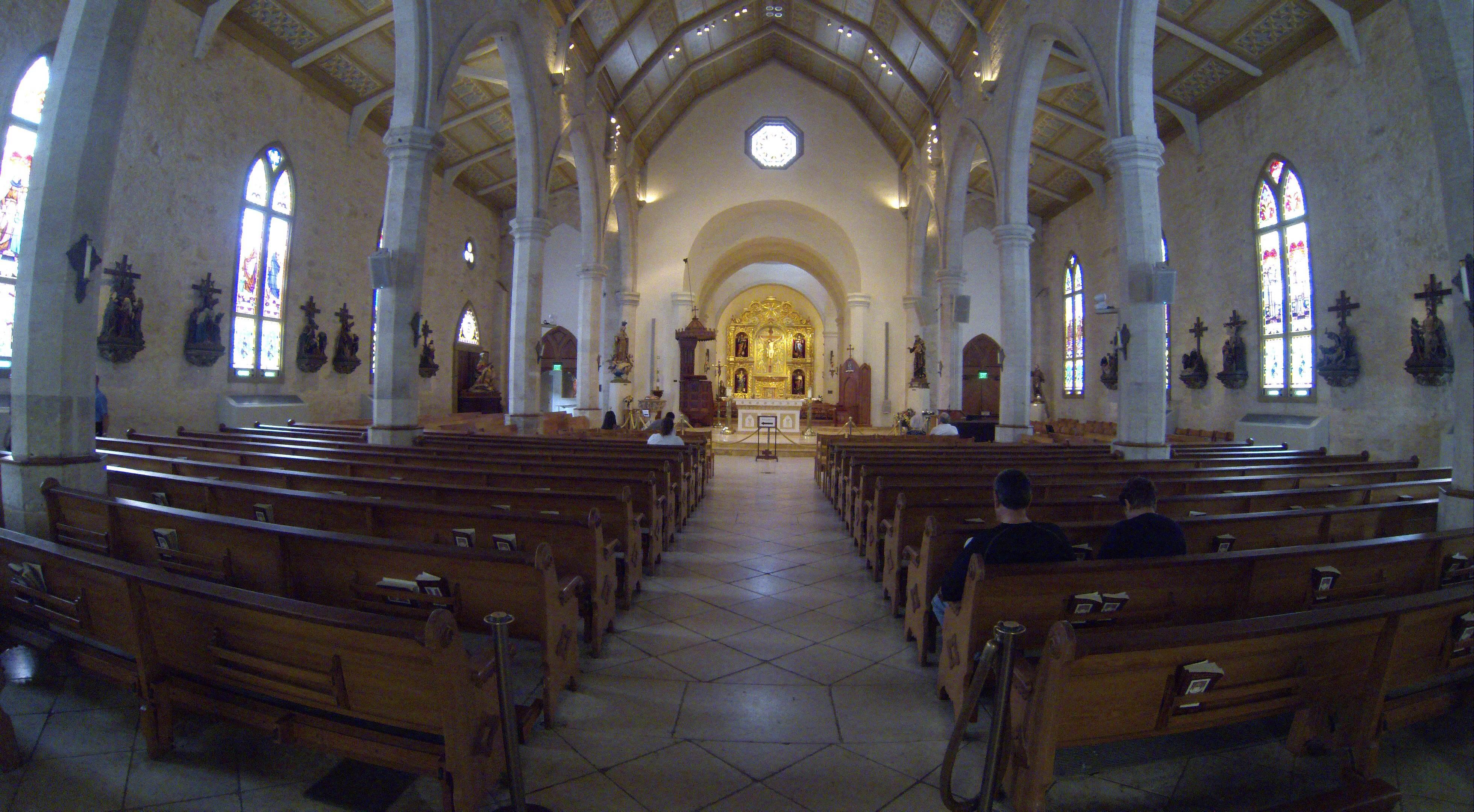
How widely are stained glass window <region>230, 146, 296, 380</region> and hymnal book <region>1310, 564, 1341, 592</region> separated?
14.8 meters

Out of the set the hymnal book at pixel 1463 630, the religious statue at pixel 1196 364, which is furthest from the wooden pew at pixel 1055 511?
the religious statue at pixel 1196 364

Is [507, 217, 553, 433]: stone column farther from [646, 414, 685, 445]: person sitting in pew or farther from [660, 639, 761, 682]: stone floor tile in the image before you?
[660, 639, 761, 682]: stone floor tile

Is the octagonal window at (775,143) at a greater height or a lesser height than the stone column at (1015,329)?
greater

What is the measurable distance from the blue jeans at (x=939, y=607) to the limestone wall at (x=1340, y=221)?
9671mm

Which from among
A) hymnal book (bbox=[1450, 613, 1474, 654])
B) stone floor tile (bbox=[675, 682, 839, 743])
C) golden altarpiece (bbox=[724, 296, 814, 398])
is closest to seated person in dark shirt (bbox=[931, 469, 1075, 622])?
stone floor tile (bbox=[675, 682, 839, 743])

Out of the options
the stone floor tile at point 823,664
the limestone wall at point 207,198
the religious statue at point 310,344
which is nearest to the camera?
the stone floor tile at point 823,664

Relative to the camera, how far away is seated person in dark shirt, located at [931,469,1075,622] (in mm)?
3025

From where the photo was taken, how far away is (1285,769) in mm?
2652

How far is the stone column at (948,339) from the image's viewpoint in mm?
16375

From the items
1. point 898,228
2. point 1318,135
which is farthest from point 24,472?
point 898,228

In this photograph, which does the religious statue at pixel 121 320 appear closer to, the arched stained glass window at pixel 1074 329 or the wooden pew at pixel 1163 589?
the wooden pew at pixel 1163 589

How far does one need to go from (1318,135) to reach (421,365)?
19.3m

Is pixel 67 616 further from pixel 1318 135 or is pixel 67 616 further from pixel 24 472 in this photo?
pixel 1318 135

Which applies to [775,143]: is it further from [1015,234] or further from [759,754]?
[759,754]
